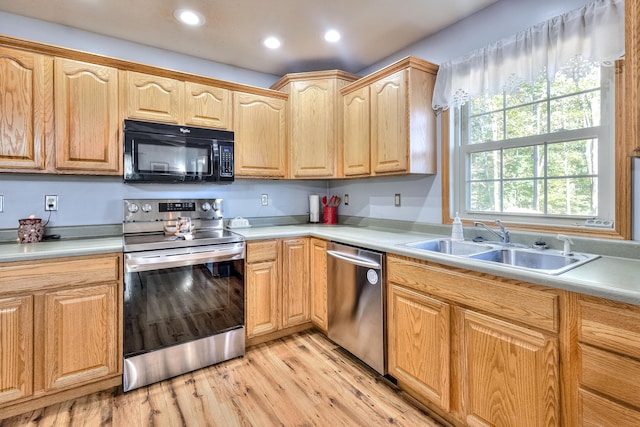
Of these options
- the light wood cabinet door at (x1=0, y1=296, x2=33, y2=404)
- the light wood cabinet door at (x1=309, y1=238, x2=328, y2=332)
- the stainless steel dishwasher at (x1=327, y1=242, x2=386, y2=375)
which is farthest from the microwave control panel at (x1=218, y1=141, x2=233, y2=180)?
the light wood cabinet door at (x1=0, y1=296, x2=33, y2=404)

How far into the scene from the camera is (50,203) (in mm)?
2180

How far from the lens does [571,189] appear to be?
1739mm

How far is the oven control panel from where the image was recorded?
2.36 m

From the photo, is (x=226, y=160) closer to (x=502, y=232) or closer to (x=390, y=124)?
(x=390, y=124)

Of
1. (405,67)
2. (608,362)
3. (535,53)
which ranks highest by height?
(405,67)

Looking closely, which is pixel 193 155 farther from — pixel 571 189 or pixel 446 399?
pixel 571 189

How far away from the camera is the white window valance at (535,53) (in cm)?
147

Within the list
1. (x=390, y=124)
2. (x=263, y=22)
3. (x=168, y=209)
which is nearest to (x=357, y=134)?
(x=390, y=124)

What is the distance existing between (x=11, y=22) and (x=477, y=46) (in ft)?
10.1

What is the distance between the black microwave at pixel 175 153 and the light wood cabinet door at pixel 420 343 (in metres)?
1.62

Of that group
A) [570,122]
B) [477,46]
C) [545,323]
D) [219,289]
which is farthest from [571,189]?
[219,289]

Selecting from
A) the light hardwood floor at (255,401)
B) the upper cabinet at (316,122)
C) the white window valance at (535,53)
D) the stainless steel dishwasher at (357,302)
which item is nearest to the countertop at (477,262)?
the stainless steel dishwasher at (357,302)

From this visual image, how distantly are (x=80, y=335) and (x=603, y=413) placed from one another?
2.44 metres

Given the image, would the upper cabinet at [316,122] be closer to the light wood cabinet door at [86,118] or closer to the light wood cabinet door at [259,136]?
the light wood cabinet door at [259,136]
